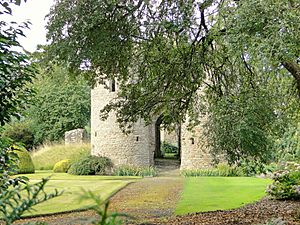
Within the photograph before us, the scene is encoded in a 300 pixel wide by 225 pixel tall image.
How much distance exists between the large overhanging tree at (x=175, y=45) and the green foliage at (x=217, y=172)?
Answer: 11.5 m

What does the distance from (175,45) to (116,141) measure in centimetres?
1453

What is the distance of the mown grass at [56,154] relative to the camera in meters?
25.4

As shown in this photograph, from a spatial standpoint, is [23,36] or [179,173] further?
[179,173]

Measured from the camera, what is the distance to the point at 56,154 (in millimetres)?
25719

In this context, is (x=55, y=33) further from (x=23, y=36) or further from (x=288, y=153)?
(x=288, y=153)

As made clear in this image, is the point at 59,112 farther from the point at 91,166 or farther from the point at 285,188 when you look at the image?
the point at 285,188

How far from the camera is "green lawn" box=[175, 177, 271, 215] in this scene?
10.8 meters

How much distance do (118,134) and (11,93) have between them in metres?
19.2

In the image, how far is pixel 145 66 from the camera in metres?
9.02

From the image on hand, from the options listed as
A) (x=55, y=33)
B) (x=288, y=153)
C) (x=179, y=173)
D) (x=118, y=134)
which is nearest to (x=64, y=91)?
(x=118, y=134)

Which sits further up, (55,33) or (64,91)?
(64,91)

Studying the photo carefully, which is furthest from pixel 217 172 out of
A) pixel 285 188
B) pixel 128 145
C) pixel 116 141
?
pixel 285 188

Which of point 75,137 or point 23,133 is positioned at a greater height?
point 23,133

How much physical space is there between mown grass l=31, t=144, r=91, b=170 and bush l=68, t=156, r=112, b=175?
2.59 metres
